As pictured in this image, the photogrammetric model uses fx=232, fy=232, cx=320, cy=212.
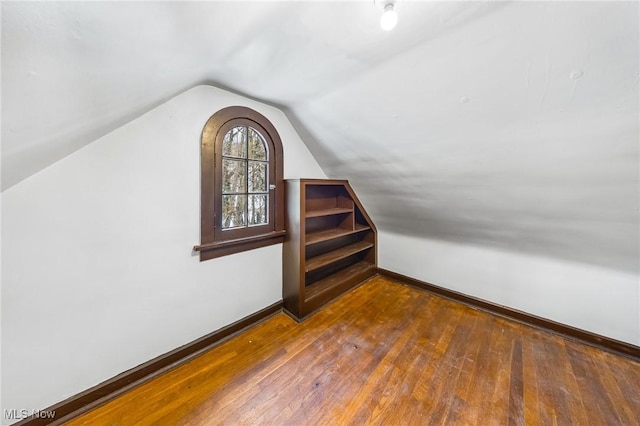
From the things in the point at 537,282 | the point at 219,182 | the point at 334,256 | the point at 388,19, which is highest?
the point at 388,19

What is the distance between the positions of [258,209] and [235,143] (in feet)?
1.89

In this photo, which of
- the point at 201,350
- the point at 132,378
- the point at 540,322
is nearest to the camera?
the point at 132,378

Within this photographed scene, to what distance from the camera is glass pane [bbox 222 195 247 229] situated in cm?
182

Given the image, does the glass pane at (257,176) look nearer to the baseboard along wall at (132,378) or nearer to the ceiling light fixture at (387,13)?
the baseboard along wall at (132,378)

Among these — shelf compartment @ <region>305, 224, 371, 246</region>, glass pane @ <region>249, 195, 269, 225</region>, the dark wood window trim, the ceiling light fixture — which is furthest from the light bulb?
shelf compartment @ <region>305, 224, 371, 246</region>

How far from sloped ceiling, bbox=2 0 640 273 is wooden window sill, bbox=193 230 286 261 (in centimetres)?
90

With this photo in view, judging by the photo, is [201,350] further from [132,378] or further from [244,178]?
[244,178]

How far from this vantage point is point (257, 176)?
79.2 inches

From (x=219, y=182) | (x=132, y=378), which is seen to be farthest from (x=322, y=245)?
(x=132, y=378)

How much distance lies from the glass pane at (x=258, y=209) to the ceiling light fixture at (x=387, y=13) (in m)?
1.50

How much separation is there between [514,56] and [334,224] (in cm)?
220

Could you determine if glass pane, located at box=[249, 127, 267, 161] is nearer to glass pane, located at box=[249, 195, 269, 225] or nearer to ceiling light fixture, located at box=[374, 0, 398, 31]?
glass pane, located at box=[249, 195, 269, 225]

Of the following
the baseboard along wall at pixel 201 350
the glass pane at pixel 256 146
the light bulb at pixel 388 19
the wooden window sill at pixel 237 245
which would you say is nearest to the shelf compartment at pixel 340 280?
the baseboard along wall at pixel 201 350

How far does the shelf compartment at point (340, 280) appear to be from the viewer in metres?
2.36
